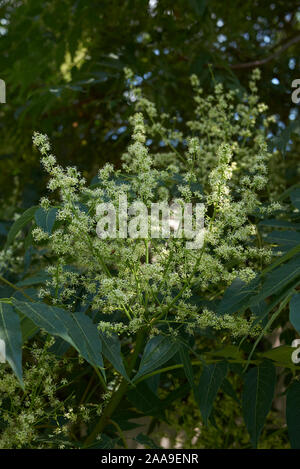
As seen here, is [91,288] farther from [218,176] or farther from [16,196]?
[16,196]

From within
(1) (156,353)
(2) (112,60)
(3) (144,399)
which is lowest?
(3) (144,399)

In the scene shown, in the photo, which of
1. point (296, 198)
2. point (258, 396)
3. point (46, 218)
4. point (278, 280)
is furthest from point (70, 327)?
point (296, 198)

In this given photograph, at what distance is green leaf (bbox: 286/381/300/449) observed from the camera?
1.19 metres

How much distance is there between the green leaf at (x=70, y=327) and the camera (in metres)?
0.95

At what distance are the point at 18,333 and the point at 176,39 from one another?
1955 mm

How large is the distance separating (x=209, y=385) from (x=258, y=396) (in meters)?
0.12

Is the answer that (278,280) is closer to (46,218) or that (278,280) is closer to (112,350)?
(112,350)

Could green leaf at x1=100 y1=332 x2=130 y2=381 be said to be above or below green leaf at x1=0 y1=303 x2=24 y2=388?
below

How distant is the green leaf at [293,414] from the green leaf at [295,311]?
1.33ft

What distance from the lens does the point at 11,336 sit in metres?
0.94

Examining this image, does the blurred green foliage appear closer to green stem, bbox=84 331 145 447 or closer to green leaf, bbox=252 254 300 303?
green stem, bbox=84 331 145 447

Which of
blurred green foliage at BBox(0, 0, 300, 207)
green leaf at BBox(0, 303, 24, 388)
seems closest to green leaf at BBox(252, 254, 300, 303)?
green leaf at BBox(0, 303, 24, 388)

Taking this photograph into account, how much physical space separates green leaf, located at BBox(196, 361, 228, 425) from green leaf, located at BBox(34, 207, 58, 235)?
516 millimetres

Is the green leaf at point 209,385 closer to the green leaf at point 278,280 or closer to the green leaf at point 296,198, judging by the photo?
the green leaf at point 278,280
